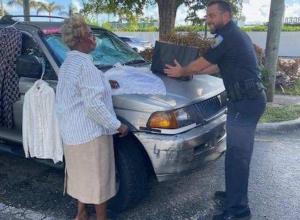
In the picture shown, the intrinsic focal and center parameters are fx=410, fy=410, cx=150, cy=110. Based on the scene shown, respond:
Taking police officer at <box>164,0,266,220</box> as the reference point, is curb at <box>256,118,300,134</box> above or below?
below

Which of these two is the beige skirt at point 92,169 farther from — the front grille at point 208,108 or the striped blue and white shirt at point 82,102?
the front grille at point 208,108

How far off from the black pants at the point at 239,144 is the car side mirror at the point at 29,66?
1870 millimetres

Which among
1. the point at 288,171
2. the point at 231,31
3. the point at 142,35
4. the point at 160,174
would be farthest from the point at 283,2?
the point at 142,35

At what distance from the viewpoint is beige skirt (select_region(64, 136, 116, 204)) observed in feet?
10.6

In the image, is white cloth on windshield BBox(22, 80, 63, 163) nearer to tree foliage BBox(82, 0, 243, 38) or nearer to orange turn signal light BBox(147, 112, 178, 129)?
orange turn signal light BBox(147, 112, 178, 129)

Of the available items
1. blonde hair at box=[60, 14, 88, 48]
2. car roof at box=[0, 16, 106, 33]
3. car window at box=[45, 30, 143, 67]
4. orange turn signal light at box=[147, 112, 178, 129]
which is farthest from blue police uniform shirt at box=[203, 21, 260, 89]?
car roof at box=[0, 16, 106, 33]

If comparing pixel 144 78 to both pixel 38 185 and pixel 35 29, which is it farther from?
pixel 38 185

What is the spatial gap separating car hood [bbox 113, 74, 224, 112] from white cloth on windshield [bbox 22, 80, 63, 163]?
1.94 ft

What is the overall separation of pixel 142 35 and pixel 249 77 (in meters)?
29.3

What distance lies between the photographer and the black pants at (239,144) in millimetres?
3561

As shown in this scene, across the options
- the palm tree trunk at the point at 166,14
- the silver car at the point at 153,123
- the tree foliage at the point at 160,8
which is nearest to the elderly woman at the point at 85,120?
the silver car at the point at 153,123

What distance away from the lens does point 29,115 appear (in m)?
3.79

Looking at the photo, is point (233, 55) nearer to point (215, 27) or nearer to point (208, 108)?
Answer: point (215, 27)

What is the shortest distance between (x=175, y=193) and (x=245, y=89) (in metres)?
1.45
